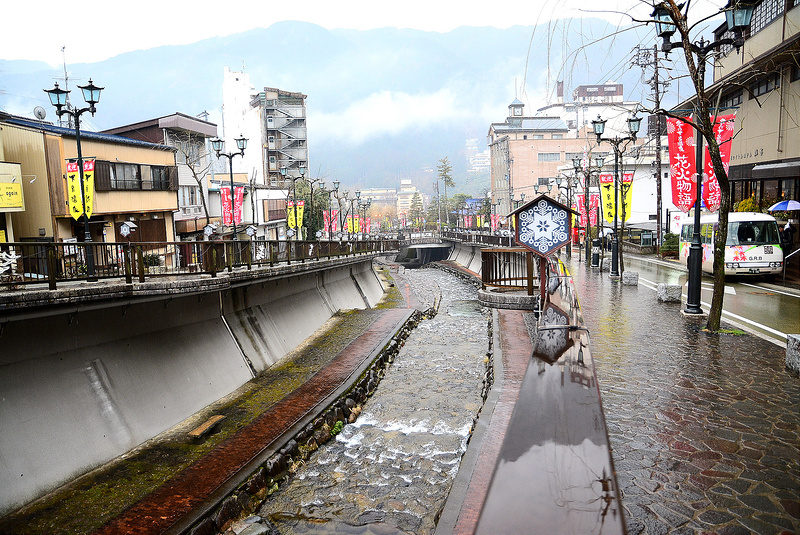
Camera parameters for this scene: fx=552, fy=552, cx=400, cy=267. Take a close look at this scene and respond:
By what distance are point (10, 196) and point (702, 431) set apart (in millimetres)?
22443

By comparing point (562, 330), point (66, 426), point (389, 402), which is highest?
point (562, 330)

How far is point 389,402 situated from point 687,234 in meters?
21.3

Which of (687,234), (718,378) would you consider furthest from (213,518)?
(687,234)

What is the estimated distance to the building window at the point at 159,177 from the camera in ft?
97.3

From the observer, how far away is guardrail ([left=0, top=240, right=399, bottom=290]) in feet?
31.8

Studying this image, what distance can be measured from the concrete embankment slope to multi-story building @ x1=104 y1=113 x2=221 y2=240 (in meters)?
22.3

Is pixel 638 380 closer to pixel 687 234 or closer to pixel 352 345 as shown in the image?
pixel 352 345

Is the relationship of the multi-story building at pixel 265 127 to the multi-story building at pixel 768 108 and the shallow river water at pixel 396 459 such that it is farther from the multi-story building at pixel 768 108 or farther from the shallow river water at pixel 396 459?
the shallow river water at pixel 396 459

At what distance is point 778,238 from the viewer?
72.4 ft

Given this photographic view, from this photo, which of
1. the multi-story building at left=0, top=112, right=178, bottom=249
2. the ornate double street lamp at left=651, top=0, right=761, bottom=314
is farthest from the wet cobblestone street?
the multi-story building at left=0, top=112, right=178, bottom=249

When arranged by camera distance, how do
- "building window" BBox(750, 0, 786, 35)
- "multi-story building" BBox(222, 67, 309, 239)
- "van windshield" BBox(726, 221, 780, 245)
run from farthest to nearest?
"multi-story building" BBox(222, 67, 309, 239) < "building window" BBox(750, 0, 786, 35) < "van windshield" BBox(726, 221, 780, 245)

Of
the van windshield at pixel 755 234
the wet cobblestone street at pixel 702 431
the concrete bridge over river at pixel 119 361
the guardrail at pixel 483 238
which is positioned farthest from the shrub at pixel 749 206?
the concrete bridge over river at pixel 119 361

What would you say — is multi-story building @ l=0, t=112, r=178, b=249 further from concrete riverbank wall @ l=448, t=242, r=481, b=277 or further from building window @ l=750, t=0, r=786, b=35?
building window @ l=750, t=0, r=786, b=35

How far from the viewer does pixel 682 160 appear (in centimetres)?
1855
